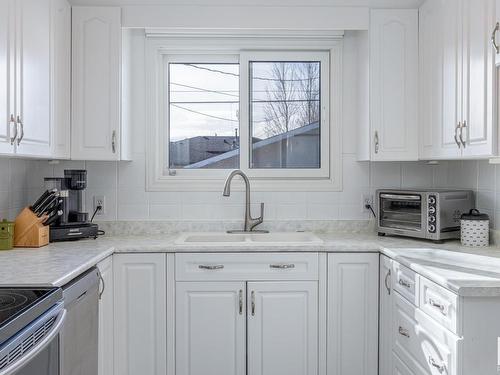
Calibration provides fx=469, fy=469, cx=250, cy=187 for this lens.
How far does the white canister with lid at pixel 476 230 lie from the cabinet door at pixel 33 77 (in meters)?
2.19

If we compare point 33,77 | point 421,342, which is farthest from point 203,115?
point 421,342

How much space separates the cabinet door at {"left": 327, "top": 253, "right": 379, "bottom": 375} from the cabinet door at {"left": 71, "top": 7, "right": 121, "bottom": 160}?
1435 mm

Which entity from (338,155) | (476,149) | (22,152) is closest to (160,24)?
(22,152)

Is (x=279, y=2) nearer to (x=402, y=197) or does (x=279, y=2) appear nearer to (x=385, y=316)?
(x=402, y=197)

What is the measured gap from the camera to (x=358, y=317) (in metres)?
2.49

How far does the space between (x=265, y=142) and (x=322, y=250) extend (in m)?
0.94

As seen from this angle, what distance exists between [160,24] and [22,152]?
1.12 metres

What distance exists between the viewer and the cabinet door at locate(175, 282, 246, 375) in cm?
246

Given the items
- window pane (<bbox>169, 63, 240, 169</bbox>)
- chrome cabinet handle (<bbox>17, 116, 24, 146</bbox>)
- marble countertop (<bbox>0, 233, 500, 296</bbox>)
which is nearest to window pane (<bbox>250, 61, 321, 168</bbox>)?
window pane (<bbox>169, 63, 240, 169</bbox>)

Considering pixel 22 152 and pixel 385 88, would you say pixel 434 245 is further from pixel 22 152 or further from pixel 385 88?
pixel 22 152

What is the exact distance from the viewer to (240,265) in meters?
2.46

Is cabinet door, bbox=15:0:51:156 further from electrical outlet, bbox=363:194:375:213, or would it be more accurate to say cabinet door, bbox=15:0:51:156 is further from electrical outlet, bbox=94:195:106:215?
electrical outlet, bbox=363:194:375:213

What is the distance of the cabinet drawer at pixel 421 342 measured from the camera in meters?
1.69

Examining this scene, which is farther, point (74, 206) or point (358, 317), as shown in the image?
point (74, 206)
